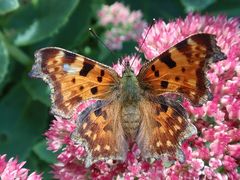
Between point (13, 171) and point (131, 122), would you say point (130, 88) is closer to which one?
point (131, 122)

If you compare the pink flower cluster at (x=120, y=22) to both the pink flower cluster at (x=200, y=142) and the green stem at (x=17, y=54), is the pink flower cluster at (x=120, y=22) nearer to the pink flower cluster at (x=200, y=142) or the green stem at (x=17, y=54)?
the green stem at (x=17, y=54)

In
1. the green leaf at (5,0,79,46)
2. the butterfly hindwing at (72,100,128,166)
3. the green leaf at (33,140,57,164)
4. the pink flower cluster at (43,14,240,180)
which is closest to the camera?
the butterfly hindwing at (72,100,128,166)

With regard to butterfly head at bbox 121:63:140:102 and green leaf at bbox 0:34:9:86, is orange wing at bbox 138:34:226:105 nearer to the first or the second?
butterfly head at bbox 121:63:140:102

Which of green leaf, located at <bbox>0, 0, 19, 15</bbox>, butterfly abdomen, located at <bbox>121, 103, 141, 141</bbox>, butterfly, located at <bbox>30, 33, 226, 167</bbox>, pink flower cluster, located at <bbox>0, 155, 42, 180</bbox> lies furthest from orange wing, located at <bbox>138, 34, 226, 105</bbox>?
green leaf, located at <bbox>0, 0, 19, 15</bbox>

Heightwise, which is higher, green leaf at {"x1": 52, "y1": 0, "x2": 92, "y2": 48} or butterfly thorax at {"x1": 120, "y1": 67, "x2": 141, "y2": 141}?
green leaf at {"x1": 52, "y1": 0, "x2": 92, "y2": 48}

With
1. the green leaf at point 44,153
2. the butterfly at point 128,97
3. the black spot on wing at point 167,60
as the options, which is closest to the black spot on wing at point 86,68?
the butterfly at point 128,97

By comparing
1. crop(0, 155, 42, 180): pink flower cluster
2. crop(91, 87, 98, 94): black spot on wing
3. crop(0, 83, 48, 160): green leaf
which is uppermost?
crop(0, 83, 48, 160): green leaf

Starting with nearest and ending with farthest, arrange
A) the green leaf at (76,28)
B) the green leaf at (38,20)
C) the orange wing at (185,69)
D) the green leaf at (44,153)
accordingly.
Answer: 1. the orange wing at (185,69)
2. the green leaf at (44,153)
3. the green leaf at (38,20)
4. the green leaf at (76,28)
